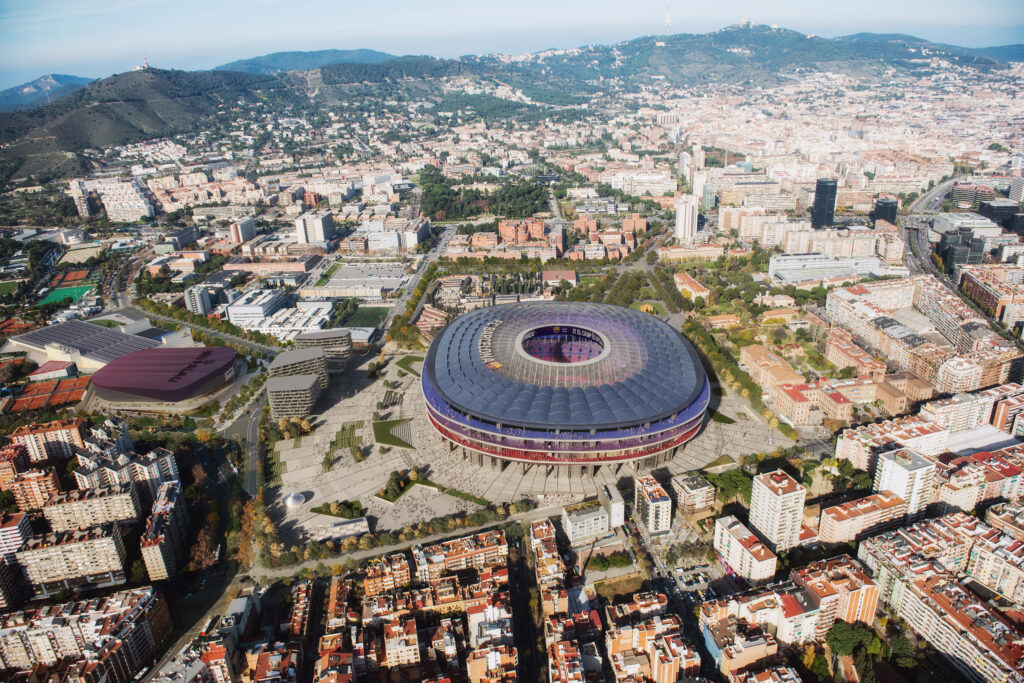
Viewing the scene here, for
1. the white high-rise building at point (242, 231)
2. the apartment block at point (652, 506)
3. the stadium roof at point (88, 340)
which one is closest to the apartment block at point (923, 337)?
the apartment block at point (652, 506)

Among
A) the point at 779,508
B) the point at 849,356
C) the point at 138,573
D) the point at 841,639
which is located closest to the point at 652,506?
the point at 779,508

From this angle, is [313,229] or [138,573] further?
[313,229]

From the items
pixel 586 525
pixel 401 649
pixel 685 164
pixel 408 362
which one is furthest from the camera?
pixel 685 164

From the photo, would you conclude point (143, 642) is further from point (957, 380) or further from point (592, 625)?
point (957, 380)

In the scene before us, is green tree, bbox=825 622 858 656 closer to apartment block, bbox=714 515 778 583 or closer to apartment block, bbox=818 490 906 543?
apartment block, bbox=714 515 778 583

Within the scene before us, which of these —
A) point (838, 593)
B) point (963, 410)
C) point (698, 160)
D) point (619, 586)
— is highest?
point (698, 160)

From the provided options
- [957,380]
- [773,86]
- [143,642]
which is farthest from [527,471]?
[773,86]

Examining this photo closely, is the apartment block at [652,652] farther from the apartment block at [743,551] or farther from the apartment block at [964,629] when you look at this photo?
the apartment block at [964,629]

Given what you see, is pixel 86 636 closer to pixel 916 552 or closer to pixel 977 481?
pixel 916 552
